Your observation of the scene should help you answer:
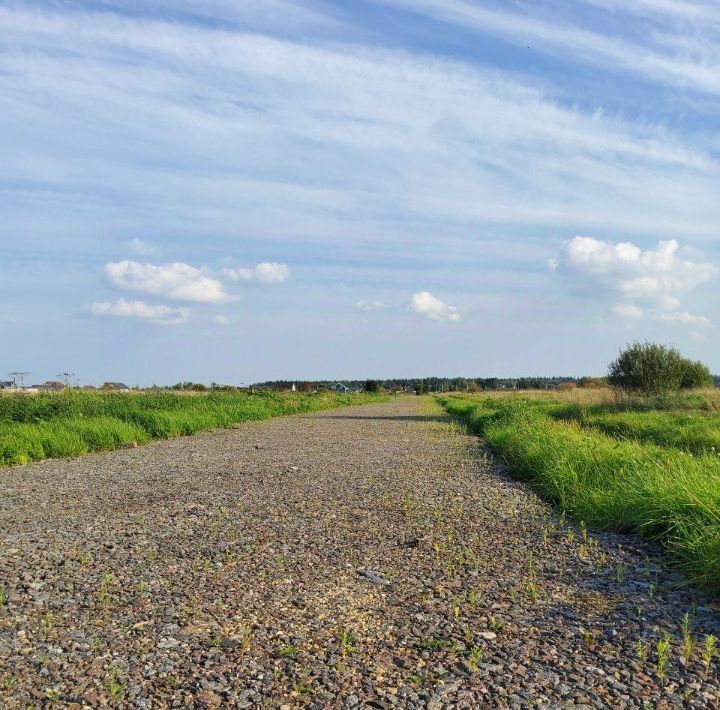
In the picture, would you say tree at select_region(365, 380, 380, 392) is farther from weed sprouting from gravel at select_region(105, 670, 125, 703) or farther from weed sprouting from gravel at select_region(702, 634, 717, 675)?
weed sprouting from gravel at select_region(105, 670, 125, 703)

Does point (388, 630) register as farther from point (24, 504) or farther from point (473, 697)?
point (24, 504)

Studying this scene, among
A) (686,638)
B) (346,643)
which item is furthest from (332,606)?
(686,638)

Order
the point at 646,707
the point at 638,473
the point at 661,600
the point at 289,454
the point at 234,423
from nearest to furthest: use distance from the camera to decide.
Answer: the point at 646,707 → the point at 661,600 → the point at 638,473 → the point at 289,454 → the point at 234,423

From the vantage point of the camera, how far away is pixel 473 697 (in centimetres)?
404

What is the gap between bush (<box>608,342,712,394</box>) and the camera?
120ft


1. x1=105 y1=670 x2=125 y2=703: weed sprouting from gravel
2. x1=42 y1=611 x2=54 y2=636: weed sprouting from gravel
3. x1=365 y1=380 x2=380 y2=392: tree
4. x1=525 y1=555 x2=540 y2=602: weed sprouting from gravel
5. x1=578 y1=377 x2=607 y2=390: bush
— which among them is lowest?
x1=105 y1=670 x2=125 y2=703: weed sprouting from gravel

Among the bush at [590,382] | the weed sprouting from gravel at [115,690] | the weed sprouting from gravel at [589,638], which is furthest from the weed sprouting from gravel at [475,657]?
the bush at [590,382]

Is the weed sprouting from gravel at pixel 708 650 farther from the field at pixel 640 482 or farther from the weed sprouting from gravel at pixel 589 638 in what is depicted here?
the field at pixel 640 482

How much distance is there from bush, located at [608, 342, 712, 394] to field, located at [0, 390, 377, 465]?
66.0 feet

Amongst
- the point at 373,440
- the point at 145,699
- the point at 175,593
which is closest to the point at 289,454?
the point at 373,440

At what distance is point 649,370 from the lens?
36875 millimetres

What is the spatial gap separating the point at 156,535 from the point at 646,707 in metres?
5.46

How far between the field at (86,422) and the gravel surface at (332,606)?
229 inches

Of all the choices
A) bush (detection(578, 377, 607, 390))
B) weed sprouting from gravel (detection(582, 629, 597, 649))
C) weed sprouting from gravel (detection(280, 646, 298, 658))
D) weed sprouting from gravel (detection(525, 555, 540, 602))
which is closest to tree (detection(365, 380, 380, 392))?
bush (detection(578, 377, 607, 390))
